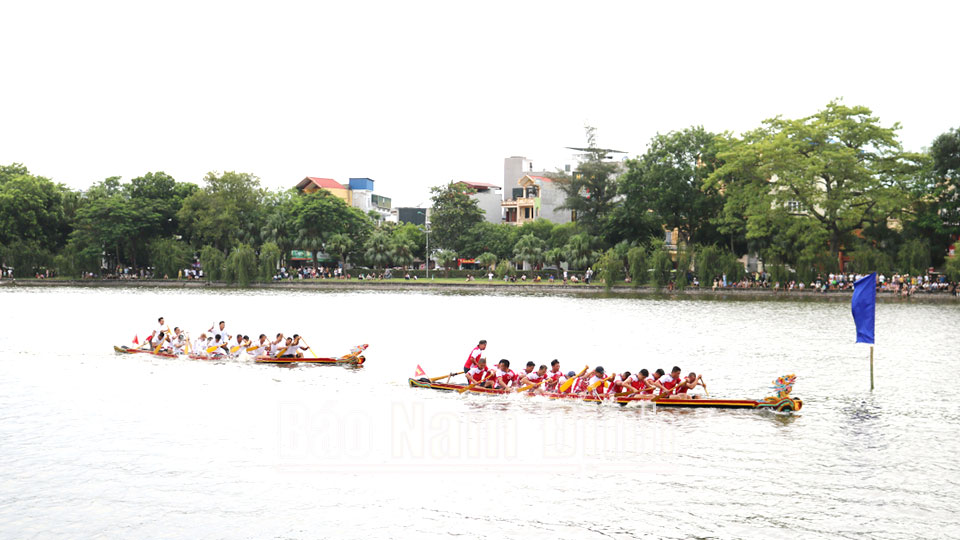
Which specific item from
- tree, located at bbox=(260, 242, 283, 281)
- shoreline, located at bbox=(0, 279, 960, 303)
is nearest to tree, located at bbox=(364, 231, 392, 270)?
shoreline, located at bbox=(0, 279, 960, 303)

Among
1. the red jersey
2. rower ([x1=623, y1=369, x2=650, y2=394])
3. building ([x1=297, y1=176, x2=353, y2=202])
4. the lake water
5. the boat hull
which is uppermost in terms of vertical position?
building ([x1=297, y1=176, x2=353, y2=202])

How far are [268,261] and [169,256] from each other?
14.3m

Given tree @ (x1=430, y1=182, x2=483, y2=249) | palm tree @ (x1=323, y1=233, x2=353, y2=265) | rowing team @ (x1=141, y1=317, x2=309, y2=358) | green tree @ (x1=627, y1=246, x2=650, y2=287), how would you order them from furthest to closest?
1. tree @ (x1=430, y1=182, x2=483, y2=249)
2. palm tree @ (x1=323, y1=233, x2=353, y2=265)
3. green tree @ (x1=627, y1=246, x2=650, y2=287)
4. rowing team @ (x1=141, y1=317, x2=309, y2=358)

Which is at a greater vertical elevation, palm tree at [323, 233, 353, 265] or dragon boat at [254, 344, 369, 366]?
palm tree at [323, 233, 353, 265]

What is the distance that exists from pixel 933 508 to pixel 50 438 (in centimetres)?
2113

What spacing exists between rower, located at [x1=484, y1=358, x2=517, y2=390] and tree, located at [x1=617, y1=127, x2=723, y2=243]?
59.9 metres

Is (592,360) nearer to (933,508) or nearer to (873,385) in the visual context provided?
(873,385)

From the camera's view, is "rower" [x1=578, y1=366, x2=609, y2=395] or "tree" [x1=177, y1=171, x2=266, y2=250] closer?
"rower" [x1=578, y1=366, x2=609, y2=395]

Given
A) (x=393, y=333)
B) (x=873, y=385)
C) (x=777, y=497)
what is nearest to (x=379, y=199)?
(x=393, y=333)

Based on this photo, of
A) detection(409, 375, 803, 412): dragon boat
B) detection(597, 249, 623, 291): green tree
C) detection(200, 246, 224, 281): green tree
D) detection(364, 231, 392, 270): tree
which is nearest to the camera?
detection(409, 375, 803, 412): dragon boat

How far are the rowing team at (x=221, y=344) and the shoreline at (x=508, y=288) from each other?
47620mm

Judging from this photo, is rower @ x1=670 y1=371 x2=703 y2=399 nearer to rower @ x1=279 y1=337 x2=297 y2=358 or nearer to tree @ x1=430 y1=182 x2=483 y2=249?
rower @ x1=279 y1=337 x2=297 y2=358

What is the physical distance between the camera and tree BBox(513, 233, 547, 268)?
9431cm

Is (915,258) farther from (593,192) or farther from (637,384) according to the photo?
(637,384)
